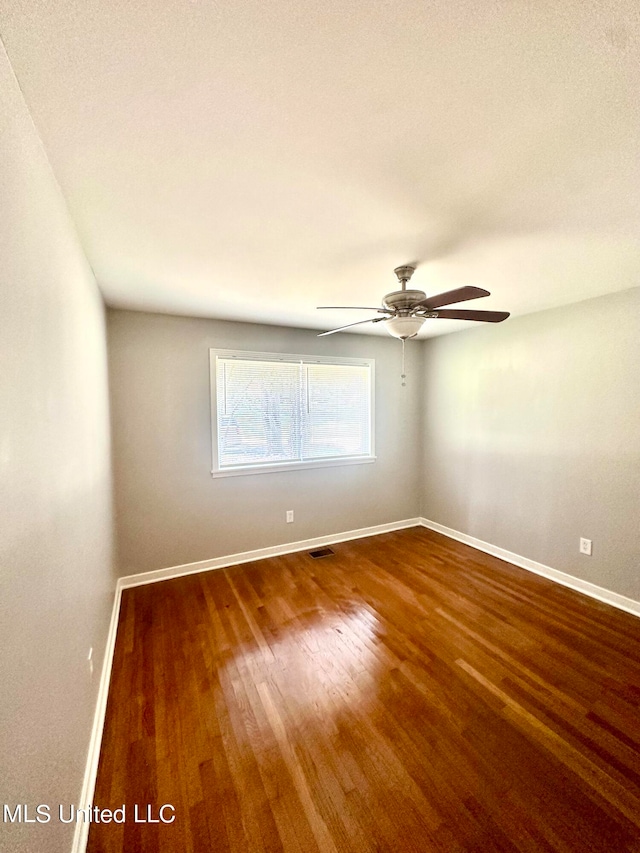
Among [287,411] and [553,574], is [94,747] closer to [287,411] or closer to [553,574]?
[287,411]

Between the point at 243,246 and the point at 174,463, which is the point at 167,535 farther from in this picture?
the point at 243,246

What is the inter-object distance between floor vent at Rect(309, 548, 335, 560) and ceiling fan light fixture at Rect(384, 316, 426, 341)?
2363 mm

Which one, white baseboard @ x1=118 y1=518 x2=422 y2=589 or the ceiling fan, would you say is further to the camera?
white baseboard @ x1=118 y1=518 x2=422 y2=589

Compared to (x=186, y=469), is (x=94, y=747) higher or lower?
lower

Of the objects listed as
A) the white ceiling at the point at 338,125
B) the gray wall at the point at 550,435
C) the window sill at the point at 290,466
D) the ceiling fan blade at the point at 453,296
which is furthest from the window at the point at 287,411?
the ceiling fan blade at the point at 453,296

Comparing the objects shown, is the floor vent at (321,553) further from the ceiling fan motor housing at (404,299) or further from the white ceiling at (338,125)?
the white ceiling at (338,125)

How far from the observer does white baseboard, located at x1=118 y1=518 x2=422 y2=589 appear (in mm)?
2930

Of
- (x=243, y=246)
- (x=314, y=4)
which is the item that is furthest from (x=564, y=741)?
(x=243, y=246)

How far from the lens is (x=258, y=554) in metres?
3.38

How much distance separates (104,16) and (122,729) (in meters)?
2.51

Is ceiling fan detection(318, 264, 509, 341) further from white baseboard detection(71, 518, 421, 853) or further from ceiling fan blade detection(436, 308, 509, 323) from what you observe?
white baseboard detection(71, 518, 421, 853)

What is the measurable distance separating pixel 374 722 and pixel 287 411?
2534 mm

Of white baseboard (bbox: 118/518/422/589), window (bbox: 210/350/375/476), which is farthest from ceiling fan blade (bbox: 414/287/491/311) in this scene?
white baseboard (bbox: 118/518/422/589)

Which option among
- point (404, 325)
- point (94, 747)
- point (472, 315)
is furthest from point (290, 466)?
point (94, 747)
